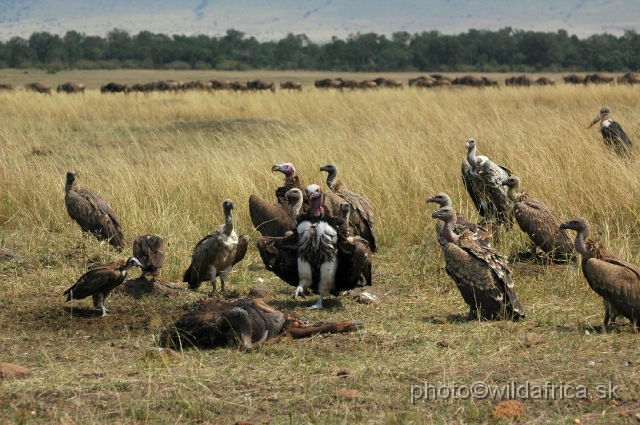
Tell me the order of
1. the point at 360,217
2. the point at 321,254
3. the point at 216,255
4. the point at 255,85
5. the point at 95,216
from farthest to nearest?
1. the point at 255,85
2. the point at 95,216
3. the point at 360,217
4. the point at 216,255
5. the point at 321,254

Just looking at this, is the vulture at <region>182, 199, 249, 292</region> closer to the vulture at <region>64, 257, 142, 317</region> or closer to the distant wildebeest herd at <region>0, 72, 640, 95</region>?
the vulture at <region>64, 257, 142, 317</region>

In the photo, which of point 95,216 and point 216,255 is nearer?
point 216,255

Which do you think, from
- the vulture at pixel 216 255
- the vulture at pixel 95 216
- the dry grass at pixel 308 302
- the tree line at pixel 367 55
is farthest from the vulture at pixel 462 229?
the tree line at pixel 367 55

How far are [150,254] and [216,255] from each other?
51 cm

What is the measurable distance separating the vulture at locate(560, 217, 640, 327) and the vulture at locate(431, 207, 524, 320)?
20.8 inches

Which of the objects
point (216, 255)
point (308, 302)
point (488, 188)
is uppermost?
point (488, 188)

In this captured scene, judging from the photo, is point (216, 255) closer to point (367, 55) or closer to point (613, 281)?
point (613, 281)

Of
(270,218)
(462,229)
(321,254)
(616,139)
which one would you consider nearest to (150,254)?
(321,254)

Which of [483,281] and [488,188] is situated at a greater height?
[488,188]

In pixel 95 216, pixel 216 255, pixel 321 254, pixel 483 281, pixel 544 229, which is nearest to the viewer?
pixel 483 281

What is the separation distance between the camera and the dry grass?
4371mm

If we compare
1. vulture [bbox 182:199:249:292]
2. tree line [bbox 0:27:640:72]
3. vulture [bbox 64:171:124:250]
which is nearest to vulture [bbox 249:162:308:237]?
vulture [bbox 182:199:249:292]

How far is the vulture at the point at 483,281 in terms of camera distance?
5902mm

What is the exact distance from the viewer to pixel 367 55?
73625 millimetres
